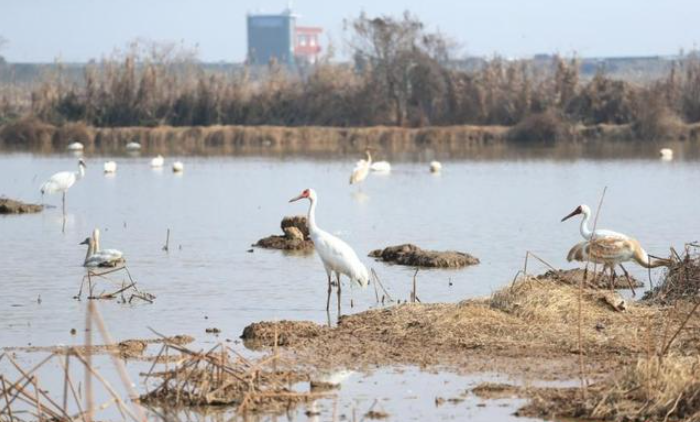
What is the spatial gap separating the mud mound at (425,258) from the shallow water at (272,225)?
32cm

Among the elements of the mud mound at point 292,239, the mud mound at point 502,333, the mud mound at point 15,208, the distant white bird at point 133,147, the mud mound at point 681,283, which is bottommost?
the distant white bird at point 133,147

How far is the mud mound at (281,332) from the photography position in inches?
465

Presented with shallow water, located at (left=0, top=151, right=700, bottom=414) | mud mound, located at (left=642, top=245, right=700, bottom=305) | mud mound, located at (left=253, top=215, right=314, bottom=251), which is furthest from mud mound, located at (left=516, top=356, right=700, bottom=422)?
mud mound, located at (left=253, top=215, right=314, bottom=251)

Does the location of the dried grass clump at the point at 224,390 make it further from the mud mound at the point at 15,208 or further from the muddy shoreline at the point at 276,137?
the muddy shoreline at the point at 276,137

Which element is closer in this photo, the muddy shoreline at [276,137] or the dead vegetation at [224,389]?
the dead vegetation at [224,389]

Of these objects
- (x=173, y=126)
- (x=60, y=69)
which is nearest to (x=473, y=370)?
(x=173, y=126)

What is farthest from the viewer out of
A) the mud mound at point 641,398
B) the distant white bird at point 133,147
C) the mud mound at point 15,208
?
the distant white bird at point 133,147

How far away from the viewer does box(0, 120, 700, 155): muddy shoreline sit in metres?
51.7

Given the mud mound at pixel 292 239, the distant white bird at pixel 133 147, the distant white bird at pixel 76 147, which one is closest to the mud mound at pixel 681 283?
the mud mound at pixel 292 239

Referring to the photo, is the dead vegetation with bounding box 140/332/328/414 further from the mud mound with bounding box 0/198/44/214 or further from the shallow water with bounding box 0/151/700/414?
the mud mound with bounding box 0/198/44/214

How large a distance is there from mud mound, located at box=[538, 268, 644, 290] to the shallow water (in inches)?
31.8

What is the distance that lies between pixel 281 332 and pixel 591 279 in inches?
174

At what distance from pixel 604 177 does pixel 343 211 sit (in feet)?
38.0

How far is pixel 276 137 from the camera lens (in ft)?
174
